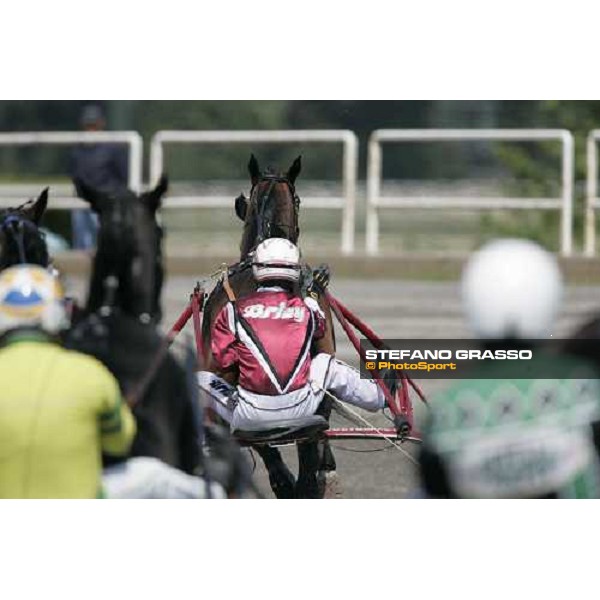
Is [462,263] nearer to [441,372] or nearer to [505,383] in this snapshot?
[441,372]

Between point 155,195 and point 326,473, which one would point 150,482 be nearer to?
point 155,195

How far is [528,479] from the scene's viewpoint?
5.92 m

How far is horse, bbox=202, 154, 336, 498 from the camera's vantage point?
988 centimetres

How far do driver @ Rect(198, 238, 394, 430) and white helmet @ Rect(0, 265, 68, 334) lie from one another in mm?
2920

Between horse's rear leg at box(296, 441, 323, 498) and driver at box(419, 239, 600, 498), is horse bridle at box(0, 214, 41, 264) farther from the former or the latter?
driver at box(419, 239, 600, 498)

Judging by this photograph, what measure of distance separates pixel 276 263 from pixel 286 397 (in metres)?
0.76

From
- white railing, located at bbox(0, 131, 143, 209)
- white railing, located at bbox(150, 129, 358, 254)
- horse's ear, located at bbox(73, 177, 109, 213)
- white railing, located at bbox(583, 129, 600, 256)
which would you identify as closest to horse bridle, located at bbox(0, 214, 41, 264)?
horse's ear, located at bbox(73, 177, 109, 213)

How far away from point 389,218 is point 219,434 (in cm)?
1501

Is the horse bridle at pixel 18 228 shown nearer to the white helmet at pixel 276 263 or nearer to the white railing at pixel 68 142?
the white helmet at pixel 276 263

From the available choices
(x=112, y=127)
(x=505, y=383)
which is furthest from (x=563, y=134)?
(x=505, y=383)

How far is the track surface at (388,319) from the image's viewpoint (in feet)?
35.7

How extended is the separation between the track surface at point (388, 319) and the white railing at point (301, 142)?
0.88 meters

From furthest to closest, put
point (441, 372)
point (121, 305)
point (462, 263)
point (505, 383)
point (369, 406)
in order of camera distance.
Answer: point (462, 263), point (441, 372), point (369, 406), point (121, 305), point (505, 383)

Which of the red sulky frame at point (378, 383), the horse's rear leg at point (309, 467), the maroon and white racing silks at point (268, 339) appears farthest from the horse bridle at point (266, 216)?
the horse's rear leg at point (309, 467)
